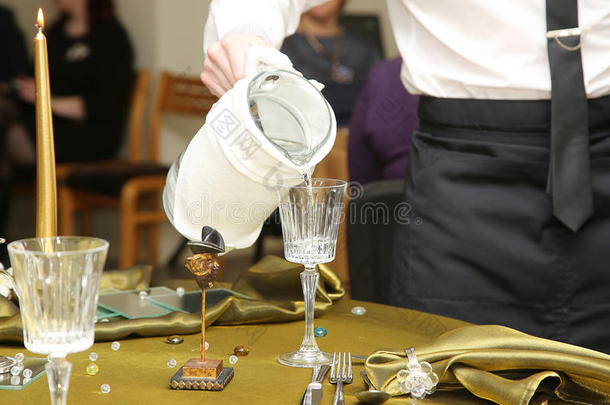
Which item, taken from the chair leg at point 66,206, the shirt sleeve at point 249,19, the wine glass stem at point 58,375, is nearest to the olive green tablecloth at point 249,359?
the wine glass stem at point 58,375

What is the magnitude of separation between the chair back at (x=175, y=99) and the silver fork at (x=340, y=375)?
2.81m

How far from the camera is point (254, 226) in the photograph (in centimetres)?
102

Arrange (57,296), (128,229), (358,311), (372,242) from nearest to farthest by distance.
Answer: (57,296) < (358,311) < (372,242) < (128,229)

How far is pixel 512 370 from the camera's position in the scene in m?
0.94

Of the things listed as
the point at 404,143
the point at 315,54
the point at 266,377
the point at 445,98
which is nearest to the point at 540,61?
the point at 445,98

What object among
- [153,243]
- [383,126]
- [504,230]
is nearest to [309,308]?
[504,230]

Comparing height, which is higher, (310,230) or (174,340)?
(310,230)

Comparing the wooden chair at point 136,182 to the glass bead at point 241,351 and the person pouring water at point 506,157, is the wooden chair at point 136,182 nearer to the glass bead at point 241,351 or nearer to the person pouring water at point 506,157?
the person pouring water at point 506,157

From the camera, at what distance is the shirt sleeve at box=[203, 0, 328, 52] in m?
1.27

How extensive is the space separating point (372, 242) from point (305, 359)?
1.06 m

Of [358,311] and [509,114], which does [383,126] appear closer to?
[509,114]

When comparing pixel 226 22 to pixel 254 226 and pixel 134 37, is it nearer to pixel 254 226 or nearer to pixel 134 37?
pixel 254 226

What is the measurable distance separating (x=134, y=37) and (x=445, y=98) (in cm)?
333

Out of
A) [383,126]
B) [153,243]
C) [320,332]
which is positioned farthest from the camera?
[153,243]
